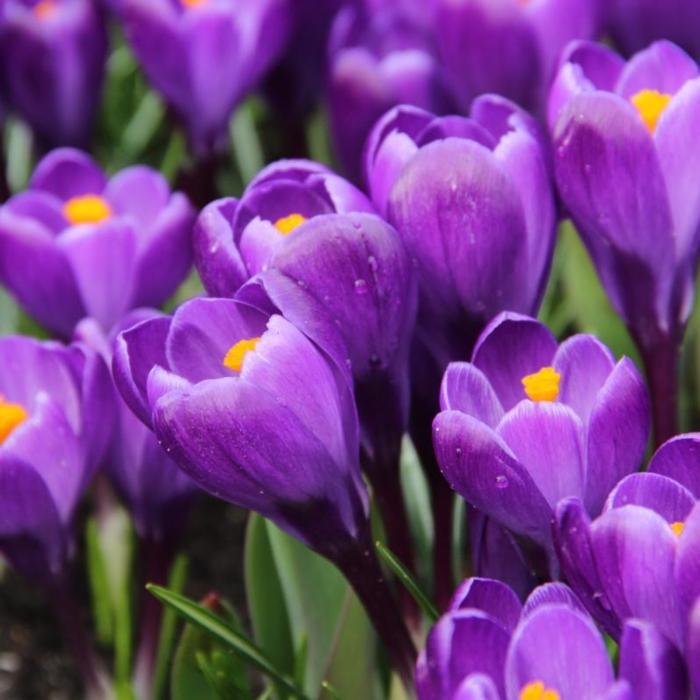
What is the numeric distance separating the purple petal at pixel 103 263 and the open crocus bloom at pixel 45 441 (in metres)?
0.11

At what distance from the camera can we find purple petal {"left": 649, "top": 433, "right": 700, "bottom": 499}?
23.2 inches

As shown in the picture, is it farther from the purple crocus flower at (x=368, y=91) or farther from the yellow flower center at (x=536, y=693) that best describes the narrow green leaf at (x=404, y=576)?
the purple crocus flower at (x=368, y=91)

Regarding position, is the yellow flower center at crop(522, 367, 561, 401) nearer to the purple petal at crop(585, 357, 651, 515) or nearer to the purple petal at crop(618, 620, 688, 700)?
the purple petal at crop(585, 357, 651, 515)

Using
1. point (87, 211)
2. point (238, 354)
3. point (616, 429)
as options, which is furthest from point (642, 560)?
point (87, 211)

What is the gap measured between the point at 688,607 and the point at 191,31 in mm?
788

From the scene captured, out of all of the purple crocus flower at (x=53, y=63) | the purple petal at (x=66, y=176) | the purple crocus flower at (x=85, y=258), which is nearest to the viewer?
the purple crocus flower at (x=85, y=258)

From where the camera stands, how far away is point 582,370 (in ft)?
2.19

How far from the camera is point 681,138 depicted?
720 mm

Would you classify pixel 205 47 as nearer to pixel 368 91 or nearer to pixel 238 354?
pixel 368 91

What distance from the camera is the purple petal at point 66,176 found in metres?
1.06

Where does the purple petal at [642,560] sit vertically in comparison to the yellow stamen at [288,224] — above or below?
below

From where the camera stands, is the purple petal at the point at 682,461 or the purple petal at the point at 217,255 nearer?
the purple petal at the point at 682,461

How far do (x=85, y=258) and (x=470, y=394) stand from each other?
1.29 feet

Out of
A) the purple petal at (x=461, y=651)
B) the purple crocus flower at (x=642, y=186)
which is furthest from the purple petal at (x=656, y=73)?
the purple petal at (x=461, y=651)
